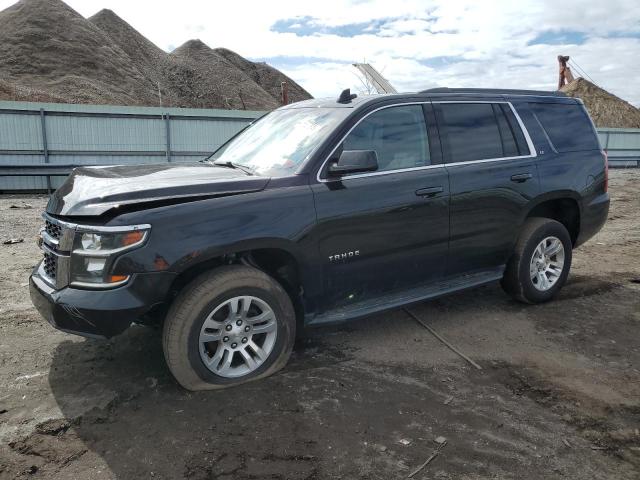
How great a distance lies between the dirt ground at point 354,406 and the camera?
9.17 feet

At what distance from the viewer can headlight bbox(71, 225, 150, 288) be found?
311cm

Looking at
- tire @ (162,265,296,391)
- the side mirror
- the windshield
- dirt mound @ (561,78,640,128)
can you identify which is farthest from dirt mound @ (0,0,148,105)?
dirt mound @ (561,78,640,128)

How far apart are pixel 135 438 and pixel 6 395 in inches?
44.8

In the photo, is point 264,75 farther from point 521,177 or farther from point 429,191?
point 429,191

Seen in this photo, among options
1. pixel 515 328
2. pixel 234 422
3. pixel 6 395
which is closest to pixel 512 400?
pixel 515 328

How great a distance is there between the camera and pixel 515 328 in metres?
4.75

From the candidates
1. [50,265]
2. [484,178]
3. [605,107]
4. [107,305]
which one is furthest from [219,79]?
[107,305]

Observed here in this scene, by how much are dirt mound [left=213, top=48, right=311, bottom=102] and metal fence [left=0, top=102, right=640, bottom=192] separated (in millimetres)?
48887

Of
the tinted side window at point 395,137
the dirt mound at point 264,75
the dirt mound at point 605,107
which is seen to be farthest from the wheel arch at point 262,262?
the dirt mound at point 264,75

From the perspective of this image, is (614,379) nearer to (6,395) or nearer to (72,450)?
(72,450)

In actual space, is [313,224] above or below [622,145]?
below

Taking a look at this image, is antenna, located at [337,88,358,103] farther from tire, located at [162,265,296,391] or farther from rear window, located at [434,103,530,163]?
tire, located at [162,265,296,391]

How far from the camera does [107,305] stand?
3.11m

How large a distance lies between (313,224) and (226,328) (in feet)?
3.02
